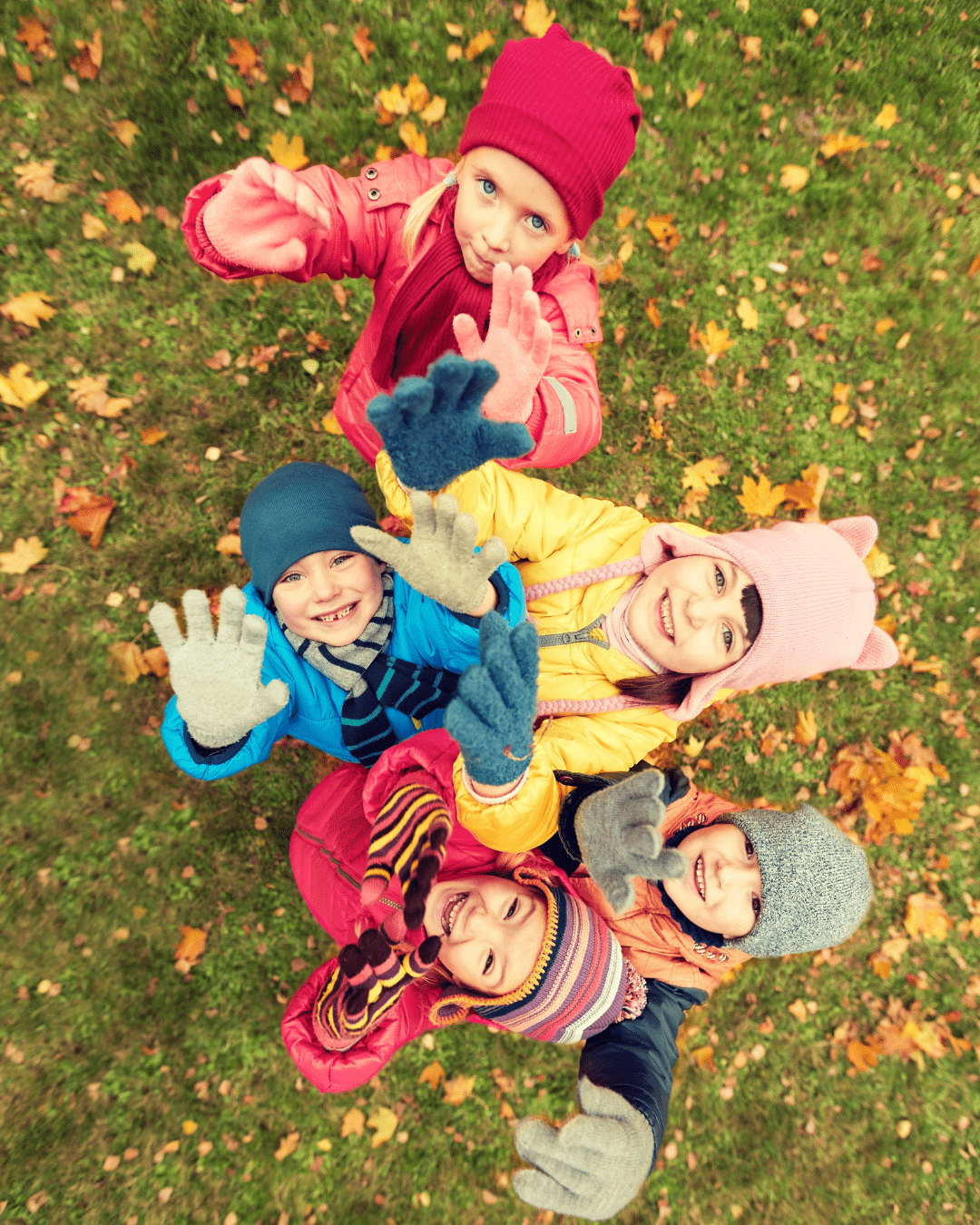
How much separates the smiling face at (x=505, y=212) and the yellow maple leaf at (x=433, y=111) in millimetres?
2167

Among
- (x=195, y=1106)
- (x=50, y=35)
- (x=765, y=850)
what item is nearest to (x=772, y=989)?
(x=765, y=850)

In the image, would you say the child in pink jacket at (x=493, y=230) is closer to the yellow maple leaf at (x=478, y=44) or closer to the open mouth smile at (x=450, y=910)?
the open mouth smile at (x=450, y=910)

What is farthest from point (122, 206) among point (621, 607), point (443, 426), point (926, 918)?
point (926, 918)

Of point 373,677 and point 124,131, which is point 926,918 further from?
point 124,131

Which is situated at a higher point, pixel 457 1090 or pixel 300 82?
pixel 300 82

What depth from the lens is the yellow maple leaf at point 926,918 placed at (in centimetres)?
437

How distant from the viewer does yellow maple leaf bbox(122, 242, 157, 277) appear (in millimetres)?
3688

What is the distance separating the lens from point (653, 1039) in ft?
8.87

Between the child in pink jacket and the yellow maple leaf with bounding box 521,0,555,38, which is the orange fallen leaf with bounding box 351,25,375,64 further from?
the child in pink jacket

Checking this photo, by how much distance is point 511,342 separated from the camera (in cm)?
211

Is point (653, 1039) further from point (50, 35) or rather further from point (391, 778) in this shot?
point (50, 35)

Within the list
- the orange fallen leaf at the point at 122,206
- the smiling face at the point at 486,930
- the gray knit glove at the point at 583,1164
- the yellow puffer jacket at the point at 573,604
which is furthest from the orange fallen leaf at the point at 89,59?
the gray knit glove at the point at 583,1164

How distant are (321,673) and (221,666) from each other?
752 mm

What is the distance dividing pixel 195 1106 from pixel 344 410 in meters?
3.78
